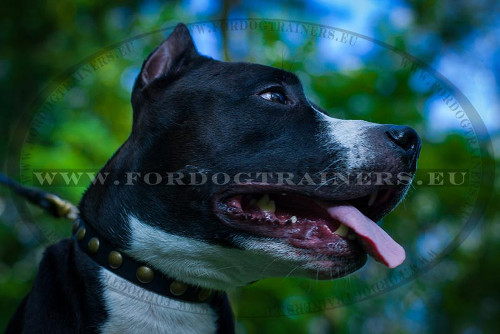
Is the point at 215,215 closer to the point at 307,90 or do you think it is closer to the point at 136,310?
the point at 136,310

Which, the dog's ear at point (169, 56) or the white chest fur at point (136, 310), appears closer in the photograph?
the white chest fur at point (136, 310)

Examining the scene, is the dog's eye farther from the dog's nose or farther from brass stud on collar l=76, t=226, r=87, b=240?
brass stud on collar l=76, t=226, r=87, b=240

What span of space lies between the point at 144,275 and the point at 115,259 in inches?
5.7

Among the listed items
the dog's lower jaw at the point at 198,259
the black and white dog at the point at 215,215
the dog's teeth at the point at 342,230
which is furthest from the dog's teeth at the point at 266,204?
the dog's teeth at the point at 342,230

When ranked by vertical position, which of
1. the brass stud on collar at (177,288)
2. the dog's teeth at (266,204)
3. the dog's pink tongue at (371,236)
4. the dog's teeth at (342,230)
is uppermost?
the dog's pink tongue at (371,236)

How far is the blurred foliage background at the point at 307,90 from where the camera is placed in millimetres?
4547

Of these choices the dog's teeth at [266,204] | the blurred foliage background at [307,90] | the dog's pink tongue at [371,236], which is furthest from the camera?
the blurred foliage background at [307,90]

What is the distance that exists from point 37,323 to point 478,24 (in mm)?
11232

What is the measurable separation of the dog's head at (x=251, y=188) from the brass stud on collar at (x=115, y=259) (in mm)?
47

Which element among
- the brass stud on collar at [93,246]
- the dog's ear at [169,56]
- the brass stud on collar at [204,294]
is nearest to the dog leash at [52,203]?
the brass stud on collar at [93,246]

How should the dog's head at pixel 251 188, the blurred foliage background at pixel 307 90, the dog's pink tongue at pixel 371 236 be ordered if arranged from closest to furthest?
the dog's pink tongue at pixel 371 236, the dog's head at pixel 251 188, the blurred foliage background at pixel 307 90

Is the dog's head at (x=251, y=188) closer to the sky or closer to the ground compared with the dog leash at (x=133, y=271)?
closer to the sky

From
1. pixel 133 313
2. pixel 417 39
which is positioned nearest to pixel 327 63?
pixel 417 39

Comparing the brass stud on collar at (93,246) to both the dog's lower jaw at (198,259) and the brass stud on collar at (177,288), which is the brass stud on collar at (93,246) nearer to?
the dog's lower jaw at (198,259)
